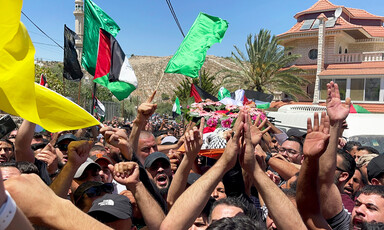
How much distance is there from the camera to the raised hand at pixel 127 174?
2.54 metres

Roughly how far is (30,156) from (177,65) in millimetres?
3538

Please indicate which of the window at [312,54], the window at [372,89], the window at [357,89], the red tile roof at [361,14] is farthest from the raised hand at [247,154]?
the red tile roof at [361,14]

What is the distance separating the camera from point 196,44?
6676 millimetres

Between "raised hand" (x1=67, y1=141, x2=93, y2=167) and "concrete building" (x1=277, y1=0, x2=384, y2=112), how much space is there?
26797mm

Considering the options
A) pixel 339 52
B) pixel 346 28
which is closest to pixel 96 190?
pixel 346 28

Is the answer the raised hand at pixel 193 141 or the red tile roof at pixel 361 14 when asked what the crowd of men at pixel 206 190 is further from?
the red tile roof at pixel 361 14

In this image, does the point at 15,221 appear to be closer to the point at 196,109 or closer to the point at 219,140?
the point at 219,140

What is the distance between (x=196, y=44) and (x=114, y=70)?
161 centimetres

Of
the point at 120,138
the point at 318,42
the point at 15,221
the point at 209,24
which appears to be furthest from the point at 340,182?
the point at 318,42

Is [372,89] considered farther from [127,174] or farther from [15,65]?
[15,65]

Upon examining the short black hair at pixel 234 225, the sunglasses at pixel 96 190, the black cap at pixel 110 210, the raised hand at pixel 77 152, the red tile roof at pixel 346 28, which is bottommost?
the sunglasses at pixel 96 190

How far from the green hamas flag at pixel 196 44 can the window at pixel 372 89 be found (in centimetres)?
2323

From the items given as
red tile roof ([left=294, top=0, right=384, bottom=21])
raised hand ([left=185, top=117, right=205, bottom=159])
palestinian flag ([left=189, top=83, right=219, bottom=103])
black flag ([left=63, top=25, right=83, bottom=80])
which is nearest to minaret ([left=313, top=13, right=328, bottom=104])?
red tile roof ([left=294, top=0, right=384, bottom=21])

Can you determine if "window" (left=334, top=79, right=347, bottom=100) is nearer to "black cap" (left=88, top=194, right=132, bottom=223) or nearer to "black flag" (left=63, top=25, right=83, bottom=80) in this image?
"black flag" (left=63, top=25, right=83, bottom=80)
